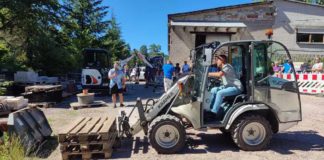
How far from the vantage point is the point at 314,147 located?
24.5 ft

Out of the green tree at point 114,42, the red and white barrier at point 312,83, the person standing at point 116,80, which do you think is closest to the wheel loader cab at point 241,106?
the person standing at point 116,80

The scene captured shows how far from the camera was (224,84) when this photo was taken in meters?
7.34

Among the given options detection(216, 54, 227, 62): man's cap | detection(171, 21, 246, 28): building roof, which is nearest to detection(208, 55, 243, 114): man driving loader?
detection(216, 54, 227, 62): man's cap

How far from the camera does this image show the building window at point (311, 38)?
24.3 metres

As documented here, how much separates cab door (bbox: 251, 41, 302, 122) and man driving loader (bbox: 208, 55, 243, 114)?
36 centimetres

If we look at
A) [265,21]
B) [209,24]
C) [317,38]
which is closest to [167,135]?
[209,24]

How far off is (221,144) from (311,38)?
1938 centimetres

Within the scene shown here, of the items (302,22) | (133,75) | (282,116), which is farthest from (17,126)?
(133,75)

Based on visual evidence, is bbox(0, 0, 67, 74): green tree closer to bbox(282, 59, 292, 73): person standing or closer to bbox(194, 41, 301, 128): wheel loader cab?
bbox(282, 59, 292, 73): person standing

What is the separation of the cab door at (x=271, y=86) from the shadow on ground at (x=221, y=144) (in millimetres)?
658

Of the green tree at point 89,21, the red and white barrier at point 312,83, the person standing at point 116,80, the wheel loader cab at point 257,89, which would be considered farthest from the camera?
the green tree at point 89,21

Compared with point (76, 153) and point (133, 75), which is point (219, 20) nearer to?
point (133, 75)

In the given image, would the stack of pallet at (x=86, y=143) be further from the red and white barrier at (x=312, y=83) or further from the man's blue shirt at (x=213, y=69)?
the red and white barrier at (x=312, y=83)

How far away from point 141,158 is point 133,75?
88.7 ft
